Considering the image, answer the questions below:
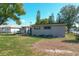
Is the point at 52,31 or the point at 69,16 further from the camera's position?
the point at 52,31

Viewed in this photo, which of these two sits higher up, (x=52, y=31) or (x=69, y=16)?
(x=69, y=16)

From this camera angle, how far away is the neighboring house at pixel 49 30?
19.5m

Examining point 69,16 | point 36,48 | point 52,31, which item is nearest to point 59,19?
point 69,16

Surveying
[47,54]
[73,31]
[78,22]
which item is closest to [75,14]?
[78,22]

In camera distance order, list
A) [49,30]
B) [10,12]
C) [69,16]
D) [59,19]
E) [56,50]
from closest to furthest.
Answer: [56,50] → [69,16] → [59,19] → [49,30] → [10,12]

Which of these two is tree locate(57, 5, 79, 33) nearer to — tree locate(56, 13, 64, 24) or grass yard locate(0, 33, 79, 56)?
tree locate(56, 13, 64, 24)

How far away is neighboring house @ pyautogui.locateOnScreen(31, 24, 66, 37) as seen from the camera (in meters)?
19.5

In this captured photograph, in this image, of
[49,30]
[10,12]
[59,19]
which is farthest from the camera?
[10,12]

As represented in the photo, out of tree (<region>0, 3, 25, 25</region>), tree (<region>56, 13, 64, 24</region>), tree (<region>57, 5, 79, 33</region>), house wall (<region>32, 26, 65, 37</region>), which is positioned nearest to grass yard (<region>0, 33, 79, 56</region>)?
tree (<region>57, 5, 79, 33</region>)

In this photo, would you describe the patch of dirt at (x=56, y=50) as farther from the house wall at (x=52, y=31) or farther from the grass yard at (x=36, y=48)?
the house wall at (x=52, y=31)

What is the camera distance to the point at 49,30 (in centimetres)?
2064

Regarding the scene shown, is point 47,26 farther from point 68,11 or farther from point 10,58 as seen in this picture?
point 10,58

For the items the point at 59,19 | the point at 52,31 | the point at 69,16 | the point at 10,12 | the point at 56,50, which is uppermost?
the point at 10,12

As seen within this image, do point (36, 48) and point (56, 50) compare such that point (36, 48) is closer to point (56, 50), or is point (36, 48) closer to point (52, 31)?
point (56, 50)
